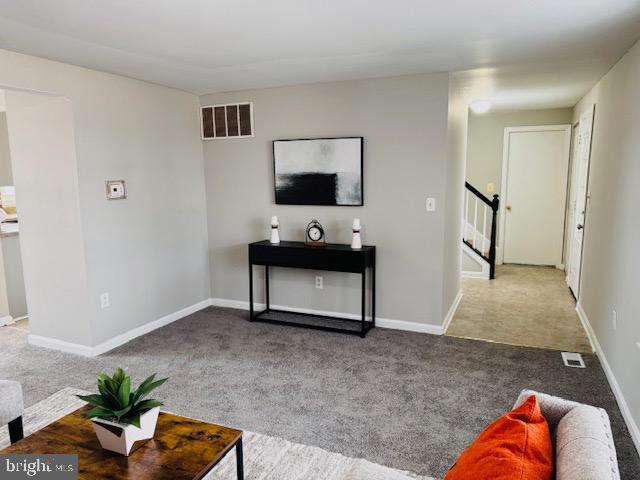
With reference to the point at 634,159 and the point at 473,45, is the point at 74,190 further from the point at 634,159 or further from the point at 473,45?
the point at 634,159

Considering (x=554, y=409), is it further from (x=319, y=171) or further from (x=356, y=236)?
(x=319, y=171)

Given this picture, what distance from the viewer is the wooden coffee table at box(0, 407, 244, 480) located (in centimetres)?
157

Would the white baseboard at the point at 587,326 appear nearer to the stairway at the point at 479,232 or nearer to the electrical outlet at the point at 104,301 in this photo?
the stairway at the point at 479,232

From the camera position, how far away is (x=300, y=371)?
3244mm

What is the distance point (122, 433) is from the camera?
5.33 ft

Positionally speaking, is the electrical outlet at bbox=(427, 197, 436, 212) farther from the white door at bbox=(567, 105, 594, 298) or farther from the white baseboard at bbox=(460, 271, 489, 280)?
the white baseboard at bbox=(460, 271, 489, 280)

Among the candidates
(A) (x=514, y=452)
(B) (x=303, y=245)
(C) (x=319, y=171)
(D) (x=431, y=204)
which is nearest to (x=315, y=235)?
(B) (x=303, y=245)

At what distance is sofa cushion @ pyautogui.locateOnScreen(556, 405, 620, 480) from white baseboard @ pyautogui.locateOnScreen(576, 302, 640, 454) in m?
1.48

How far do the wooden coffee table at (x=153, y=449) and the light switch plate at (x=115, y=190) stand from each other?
6.98 ft

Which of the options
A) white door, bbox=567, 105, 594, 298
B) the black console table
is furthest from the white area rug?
white door, bbox=567, 105, 594, 298

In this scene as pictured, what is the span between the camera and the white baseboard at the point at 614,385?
2.34 m

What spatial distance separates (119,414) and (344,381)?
5.75ft

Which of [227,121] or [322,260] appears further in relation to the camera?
[227,121]

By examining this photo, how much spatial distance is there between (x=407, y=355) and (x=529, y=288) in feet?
8.89
